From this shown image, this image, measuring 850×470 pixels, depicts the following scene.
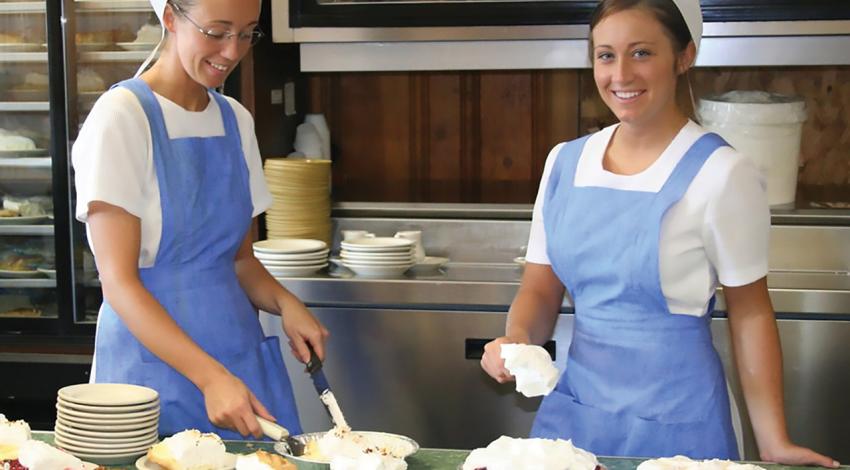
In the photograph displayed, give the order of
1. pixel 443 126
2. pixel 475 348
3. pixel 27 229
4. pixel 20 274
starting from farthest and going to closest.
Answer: pixel 443 126 → pixel 20 274 → pixel 27 229 → pixel 475 348

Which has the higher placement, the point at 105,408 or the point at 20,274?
the point at 105,408

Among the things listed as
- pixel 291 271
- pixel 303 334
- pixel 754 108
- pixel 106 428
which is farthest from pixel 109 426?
pixel 754 108

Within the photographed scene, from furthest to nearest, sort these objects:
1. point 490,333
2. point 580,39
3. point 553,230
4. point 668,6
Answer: point 580,39 → point 490,333 → point 553,230 → point 668,6

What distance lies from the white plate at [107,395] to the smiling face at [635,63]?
3.26 feet

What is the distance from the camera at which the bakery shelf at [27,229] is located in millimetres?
4125

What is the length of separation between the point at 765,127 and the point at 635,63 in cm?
159

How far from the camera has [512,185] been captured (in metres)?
4.27

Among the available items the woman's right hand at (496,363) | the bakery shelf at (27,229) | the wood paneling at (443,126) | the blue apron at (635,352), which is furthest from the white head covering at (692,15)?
the bakery shelf at (27,229)

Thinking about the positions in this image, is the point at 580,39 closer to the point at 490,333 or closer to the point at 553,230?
the point at 490,333

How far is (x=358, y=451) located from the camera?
174 centimetres

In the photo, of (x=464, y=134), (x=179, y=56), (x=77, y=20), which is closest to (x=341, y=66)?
(x=464, y=134)

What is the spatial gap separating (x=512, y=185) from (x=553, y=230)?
6.28 feet

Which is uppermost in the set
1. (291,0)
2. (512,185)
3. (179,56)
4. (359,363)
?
(291,0)

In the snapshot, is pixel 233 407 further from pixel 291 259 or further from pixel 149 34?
pixel 149 34
